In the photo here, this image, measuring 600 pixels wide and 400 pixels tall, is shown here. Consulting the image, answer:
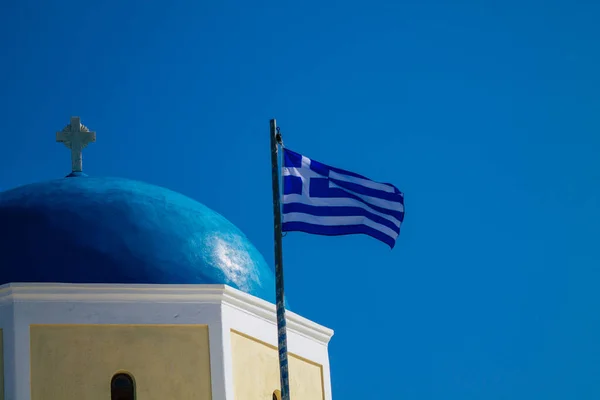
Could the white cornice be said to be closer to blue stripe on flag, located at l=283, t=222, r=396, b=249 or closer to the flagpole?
blue stripe on flag, located at l=283, t=222, r=396, b=249

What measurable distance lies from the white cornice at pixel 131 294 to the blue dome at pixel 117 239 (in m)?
0.22

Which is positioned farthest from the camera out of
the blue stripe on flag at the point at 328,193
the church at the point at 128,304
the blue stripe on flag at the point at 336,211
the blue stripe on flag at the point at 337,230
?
the church at the point at 128,304

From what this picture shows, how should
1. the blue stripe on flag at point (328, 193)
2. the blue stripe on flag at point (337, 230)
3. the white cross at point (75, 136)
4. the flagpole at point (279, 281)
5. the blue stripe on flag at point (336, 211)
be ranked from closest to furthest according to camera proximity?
1. the flagpole at point (279, 281)
2. the blue stripe on flag at point (337, 230)
3. the blue stripe on flag at point (336, 211)
4. the blue stripe on flag at point (328, 193)
5. the white cross at point (75, 136)

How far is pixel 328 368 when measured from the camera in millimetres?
17516

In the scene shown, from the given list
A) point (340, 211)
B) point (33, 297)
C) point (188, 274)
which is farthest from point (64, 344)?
point (340, 211)

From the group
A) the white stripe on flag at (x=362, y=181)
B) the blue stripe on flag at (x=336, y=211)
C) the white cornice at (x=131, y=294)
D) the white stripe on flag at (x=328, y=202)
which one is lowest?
the white cornice at (x=131, y=294)

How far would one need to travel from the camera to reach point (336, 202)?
49.6ft

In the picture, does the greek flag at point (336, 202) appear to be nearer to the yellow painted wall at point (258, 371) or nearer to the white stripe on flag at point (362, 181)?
A: the white stripe on flag at point (362, 181)

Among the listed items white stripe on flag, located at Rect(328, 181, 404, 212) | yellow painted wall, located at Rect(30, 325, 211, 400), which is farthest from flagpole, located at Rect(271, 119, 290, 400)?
yellow painted wall, located at Rect(30, 325, 211, 400)

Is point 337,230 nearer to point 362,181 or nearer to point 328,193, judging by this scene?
point 328,193

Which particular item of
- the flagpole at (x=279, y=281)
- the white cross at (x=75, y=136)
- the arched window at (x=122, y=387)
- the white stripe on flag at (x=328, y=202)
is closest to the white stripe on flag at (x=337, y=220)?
the white stripe on flag at (x=328, y=202)

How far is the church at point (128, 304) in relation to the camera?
50.5 ft

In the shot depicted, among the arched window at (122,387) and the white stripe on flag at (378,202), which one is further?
the arched window at (122,387)

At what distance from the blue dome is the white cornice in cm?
22
